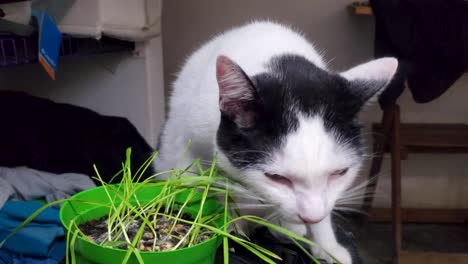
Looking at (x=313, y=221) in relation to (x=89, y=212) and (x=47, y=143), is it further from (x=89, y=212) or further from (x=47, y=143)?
(x=47, y=143)

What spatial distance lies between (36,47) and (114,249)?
2.51 ft

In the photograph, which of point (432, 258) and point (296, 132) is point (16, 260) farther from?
point (432, 258)

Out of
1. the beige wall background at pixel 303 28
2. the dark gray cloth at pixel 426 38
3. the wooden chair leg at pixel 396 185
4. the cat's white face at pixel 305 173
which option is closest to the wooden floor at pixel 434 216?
the beige wall background at pixel 303 28

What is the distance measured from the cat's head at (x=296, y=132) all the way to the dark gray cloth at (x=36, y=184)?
0.53 metres

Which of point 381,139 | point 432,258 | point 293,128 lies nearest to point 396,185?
point 381,139

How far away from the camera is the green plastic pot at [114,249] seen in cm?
57

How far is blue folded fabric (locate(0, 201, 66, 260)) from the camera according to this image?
3.27 ft

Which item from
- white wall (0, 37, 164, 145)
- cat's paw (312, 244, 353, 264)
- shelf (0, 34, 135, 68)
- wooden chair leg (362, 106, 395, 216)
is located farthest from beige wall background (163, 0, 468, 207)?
cat's paw (312, 244, 353, 264)

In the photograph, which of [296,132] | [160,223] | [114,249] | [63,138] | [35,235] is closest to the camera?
[114,249]

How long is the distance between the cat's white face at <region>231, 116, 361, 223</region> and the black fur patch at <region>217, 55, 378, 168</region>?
0.02 metres

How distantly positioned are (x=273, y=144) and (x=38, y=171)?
76cm

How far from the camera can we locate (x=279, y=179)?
83cm

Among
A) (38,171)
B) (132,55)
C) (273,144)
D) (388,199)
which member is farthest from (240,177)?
(388,199)

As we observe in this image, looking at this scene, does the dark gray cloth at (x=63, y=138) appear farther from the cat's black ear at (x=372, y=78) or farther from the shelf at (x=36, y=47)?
the cat's black ear at (x=372, y=78)
